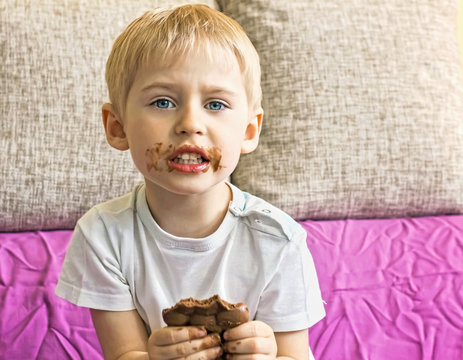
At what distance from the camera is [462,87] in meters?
1.82

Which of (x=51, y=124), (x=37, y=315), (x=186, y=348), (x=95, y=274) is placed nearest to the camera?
(x=186, y=348)

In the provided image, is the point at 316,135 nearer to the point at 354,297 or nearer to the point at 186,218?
the point at 354,297

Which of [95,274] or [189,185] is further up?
[189,185]

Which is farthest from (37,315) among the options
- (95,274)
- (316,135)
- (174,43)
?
(316,135)

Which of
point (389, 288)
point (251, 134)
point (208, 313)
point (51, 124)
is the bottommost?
point (389, 288)

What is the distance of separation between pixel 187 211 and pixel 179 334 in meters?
0.22

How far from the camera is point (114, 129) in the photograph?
3.44ft

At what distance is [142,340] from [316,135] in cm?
79

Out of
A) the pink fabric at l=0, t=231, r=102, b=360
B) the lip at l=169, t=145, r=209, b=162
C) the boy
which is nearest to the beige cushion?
the pink fabric at l=0, t=231, r=102, b=360

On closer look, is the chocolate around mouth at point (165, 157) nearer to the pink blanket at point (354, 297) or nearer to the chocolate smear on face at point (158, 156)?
the chocolate smear on face at point (158, 156)

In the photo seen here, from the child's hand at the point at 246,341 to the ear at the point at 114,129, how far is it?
34cm

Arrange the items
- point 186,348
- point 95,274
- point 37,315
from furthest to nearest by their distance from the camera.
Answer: point 37,315
point 95,274
point 186,348

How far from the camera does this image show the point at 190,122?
2.95 feet

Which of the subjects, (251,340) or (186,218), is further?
(186,218)
